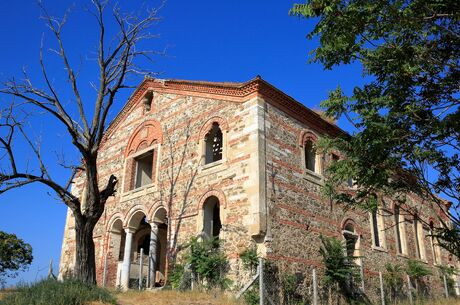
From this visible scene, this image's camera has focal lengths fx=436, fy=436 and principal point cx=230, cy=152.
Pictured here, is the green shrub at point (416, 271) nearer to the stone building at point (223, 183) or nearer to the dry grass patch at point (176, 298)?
the stone building at point (223, 183)

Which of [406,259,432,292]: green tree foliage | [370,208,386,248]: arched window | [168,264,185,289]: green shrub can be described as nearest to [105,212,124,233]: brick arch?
[168,264,185,289]: green shrub

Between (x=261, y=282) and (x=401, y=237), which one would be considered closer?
(x=261, y=282)

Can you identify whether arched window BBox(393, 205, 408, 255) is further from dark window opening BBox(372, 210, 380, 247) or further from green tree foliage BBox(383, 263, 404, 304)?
green tree foliage BBox(383, 263, 404, 304)

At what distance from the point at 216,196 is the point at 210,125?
292 centimetres

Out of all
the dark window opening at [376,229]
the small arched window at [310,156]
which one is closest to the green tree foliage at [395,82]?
the small arched window at [310,156]

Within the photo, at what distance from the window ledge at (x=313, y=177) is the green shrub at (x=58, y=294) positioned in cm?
828

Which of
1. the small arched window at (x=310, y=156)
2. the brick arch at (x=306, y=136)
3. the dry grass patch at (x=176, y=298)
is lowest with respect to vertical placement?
the dry grass patch at (x=176, y=298)

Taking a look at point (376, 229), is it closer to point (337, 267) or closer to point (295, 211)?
point (337, 267)

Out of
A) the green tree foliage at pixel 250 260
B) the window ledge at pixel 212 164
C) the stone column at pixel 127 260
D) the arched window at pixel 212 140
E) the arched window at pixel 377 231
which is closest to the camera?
the green tree foliage at pixel 250 260

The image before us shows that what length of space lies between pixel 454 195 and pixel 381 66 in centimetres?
379

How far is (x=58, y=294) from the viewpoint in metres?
9.88

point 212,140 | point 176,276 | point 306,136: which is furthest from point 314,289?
point 212,140

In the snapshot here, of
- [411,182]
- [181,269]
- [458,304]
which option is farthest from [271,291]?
[458,304]

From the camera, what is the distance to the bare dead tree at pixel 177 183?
16.0m
